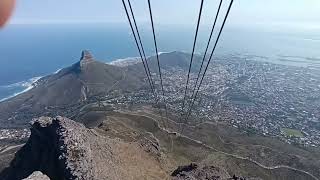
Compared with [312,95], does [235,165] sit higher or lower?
higher

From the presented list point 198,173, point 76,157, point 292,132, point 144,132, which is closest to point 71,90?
point 292,132

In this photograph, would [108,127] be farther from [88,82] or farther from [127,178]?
[88,82]

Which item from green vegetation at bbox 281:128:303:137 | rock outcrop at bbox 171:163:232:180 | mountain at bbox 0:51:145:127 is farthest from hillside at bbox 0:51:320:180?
green vegetation at bbox 281:128:303:137

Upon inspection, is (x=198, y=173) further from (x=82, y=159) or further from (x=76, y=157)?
(x=76, y=157)

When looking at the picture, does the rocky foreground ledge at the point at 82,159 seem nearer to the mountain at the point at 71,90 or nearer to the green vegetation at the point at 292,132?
the green vegetation at the point at 292,132

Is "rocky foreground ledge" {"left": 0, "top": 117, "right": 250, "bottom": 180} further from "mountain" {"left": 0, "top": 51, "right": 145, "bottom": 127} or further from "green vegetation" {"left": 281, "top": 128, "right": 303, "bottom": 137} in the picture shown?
"mountain" {"left": 0, "top": 51, "right": 145, "bottom": 127}

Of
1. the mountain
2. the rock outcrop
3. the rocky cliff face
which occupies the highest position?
the rocky cliff face

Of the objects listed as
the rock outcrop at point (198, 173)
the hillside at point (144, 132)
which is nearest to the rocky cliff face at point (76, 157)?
the hillside at point (144, 132)

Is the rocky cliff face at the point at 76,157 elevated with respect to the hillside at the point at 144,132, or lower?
elevated

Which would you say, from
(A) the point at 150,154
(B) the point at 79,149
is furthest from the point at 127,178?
(A) the point at 150,154
